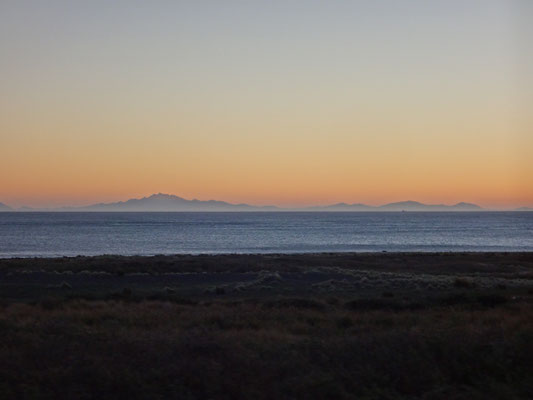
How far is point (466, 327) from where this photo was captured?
12.3 metres

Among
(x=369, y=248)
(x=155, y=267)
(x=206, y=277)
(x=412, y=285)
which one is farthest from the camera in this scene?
(x=369, y=248)

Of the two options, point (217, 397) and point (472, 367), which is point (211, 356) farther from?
point (472, 367)

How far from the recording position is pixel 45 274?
115ft

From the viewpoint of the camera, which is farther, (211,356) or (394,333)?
(394,333)

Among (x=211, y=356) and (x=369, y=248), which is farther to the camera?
(x=369, y=248)

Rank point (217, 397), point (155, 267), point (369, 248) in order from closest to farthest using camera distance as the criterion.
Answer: point (217, 397) < point (155, 267) < point (369, 248)

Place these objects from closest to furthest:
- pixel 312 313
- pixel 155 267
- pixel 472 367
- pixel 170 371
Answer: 1. pixel 170 371
2. pixel 472 367
3. pixel 312 313
4. pixel 155 267

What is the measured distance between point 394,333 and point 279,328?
3.53m

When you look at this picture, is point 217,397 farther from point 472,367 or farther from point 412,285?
point 412,285

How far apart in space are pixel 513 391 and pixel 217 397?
15.1 feet

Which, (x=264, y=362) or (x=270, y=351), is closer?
(x=264, y=362)

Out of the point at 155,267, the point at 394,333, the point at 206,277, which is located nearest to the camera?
the point at 394,333

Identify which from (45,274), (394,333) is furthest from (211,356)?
(45,274)

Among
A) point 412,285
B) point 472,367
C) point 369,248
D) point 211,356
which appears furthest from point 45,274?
point 369,248
